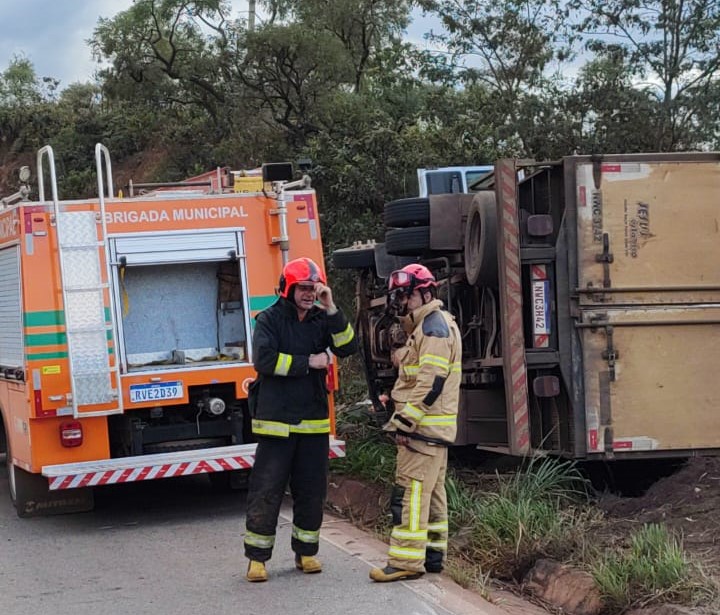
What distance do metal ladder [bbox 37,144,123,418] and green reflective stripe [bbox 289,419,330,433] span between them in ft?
7.31

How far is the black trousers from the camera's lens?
6.43 metres

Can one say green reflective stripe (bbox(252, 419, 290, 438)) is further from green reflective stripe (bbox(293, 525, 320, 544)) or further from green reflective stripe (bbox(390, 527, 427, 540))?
green reflective stripe (bbox(390, 527, 427, 540))

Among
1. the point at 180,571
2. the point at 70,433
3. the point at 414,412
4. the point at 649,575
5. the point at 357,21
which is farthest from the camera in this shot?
the point at 357,21

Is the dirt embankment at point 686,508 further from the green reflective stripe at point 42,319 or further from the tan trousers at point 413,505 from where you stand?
the green reflective stripe at point 42,319

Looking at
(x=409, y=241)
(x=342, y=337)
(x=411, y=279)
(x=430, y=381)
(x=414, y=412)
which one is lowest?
(x=414, y=412)

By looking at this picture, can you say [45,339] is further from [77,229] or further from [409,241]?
→ [409,241]

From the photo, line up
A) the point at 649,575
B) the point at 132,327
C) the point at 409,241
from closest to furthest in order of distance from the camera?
1. the point at 649,575
2. the point at 132,327
3. the point at 409,241

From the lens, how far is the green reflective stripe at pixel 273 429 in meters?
6.41

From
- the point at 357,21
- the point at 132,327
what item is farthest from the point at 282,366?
the point at 357,21

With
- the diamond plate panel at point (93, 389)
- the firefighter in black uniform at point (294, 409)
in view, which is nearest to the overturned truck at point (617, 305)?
the firefighter in black uniform at point (294, 409)

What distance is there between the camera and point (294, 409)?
6.46 metres

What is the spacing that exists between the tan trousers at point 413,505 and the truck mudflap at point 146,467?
1899mm

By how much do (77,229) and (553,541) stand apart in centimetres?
427

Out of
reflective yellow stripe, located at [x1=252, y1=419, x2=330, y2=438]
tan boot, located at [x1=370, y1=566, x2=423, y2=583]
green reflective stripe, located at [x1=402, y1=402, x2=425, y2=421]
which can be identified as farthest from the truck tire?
tan boot, located at [x1=370, y1=566, x2=423, y2=583]
